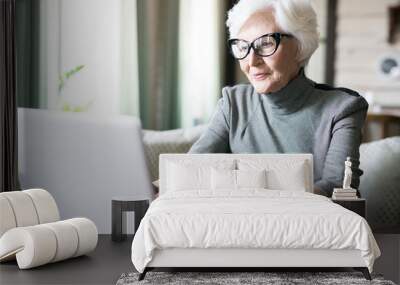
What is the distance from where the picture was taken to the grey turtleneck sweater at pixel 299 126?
446cm

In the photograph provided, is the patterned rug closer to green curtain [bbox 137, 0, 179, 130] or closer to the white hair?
the white hair

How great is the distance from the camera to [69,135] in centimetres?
486

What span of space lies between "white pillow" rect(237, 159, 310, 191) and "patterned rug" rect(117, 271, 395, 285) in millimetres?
808

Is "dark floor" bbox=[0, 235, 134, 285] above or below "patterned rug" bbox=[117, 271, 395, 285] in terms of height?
below

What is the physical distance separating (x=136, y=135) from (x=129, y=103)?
58 cm

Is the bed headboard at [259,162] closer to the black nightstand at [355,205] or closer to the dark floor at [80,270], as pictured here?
the black nightstand at [355,205]

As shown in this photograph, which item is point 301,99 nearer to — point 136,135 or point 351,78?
point 136,135

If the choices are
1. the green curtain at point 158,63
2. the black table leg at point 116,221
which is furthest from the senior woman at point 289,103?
the green curtain at point 158,63

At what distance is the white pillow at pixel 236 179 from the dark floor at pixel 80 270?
652 mm

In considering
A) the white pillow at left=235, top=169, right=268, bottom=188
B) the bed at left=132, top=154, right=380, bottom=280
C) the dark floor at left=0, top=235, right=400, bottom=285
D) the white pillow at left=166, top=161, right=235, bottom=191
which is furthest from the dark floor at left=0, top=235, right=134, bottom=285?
the white pillow at left=235, top=169, right=268, bottom=188

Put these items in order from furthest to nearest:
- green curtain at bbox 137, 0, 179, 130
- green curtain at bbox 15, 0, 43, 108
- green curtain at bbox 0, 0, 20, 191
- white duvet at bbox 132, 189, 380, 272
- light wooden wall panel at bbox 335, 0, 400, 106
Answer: light wooden wall panel at bbox 335, 0, 400, 106 < green curtain at bbox 137, 0, 179, 130 < green curtain at bbox 15, 0, 43, 108 < green curtain at bbox 0, 0, 20, 191 < white duvet at bbox 132, 189, 380, 272

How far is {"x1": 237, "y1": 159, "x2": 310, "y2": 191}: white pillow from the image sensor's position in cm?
434

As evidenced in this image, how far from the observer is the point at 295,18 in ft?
14.9

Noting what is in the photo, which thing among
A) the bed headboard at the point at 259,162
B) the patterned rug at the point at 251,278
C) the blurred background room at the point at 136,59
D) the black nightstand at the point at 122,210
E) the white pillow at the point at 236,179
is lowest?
the patterned rug at the point at 251,278
